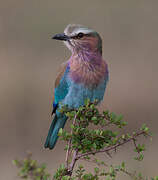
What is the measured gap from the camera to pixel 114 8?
1233 cm

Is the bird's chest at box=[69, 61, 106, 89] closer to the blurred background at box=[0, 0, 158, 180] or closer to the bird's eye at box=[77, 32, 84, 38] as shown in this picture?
the bird's eye at box=[77, 32, 84, 38]

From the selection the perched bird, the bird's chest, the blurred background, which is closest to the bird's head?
the perched bird

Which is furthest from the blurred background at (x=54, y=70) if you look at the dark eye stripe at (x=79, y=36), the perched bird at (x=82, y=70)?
the dark eye stripe at (x=79, y=36)

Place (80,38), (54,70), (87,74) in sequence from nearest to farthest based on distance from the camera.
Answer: (87,74)
(80,38)
(54,70)

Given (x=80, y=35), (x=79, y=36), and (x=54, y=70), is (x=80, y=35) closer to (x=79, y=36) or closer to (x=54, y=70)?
(x=79, y=36)

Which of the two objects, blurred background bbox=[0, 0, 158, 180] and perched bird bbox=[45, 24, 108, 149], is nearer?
perched bird bbox=[45, 24, 108, 149]

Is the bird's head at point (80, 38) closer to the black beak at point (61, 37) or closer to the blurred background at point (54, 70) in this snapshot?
the black beak at point (61, 37)

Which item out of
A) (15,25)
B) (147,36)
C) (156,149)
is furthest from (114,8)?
(156,149)

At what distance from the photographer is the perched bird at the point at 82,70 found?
15.8 ft

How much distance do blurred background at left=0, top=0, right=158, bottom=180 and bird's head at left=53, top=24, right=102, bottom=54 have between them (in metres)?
2.75

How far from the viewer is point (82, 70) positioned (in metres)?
4.88

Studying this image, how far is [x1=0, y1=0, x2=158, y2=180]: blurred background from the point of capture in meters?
8.11

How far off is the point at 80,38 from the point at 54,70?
4686 mm

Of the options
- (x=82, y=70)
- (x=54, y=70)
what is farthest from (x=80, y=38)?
(x=54, y=70)
